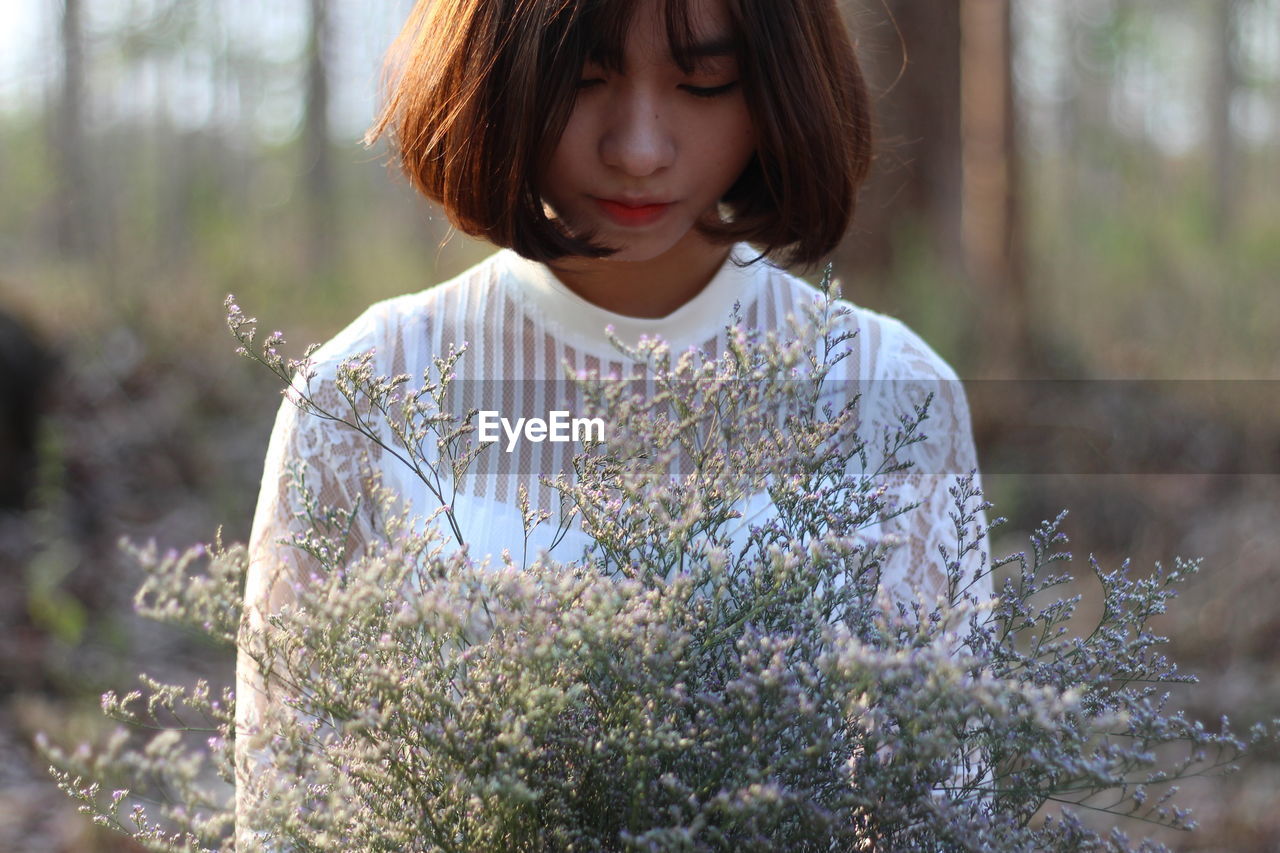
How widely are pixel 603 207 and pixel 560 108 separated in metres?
0.15

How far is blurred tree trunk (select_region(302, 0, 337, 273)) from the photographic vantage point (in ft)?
37.3

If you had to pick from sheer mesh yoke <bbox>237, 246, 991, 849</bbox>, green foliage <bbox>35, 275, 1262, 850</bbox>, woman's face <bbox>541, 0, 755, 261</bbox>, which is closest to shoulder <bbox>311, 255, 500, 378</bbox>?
sheer mesh yoke <bbox>237, 246, 991, 849</bbox>

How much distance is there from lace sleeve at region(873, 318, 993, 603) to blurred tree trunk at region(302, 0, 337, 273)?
9780mm

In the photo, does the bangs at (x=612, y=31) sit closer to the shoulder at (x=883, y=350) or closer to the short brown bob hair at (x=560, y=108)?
the short brown bob hair at (x=560, y=108)

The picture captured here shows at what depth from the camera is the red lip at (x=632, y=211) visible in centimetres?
153

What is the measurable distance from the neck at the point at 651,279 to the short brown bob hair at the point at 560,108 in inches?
4.3

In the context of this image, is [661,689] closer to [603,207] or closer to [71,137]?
[603,207]

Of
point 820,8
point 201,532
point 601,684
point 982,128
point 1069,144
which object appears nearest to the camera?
point 601,684

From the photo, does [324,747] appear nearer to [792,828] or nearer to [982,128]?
[792,828]

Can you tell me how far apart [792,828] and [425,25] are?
1213mm

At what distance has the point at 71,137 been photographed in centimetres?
936

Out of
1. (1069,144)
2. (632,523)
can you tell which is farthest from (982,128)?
(1069,144)

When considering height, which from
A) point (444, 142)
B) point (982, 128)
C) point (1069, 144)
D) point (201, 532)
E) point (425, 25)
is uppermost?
point (1069, 144)

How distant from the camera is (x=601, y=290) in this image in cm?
185
